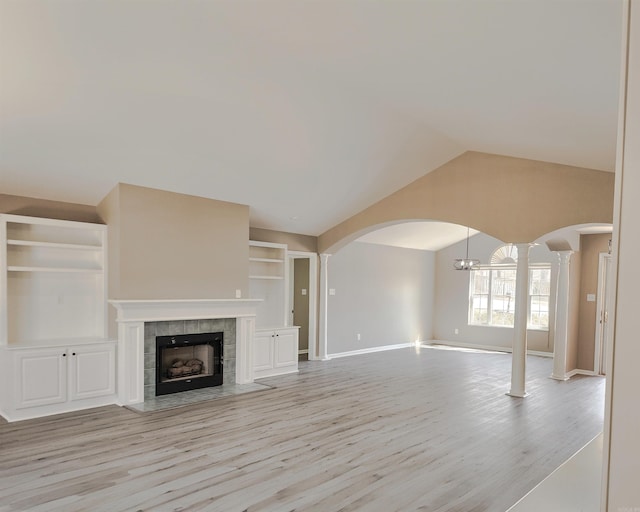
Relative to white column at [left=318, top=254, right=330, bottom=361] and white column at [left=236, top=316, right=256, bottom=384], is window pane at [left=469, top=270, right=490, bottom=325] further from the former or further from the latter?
white column at [left=236, top=316, right=256, bottom=384]

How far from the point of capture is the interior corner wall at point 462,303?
10578 mm

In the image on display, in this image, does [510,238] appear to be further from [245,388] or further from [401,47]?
[245,388]

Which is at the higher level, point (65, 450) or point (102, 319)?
point (102, 319)

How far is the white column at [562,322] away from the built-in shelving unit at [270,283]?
4.71 meters

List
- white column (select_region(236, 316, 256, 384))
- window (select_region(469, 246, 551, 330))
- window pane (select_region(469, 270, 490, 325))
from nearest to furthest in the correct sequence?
white column (select_region(236, 316, 256, 384)) < window (select_region(469, 246, 551, 330)) < window pane (select_region(469, 270, 490, 325))

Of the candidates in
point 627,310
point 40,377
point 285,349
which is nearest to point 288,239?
point 285,349

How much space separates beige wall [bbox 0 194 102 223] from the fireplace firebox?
1882 millimetres

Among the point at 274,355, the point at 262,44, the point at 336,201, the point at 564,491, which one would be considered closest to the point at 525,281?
the point at 336,201

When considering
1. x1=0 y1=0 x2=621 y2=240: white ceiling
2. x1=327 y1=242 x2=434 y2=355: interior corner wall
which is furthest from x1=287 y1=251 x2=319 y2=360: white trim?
x1=0 y1=0 x2=621 y2=240: white ceiling

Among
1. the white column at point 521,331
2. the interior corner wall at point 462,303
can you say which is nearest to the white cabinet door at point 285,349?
the white column at point 521,331

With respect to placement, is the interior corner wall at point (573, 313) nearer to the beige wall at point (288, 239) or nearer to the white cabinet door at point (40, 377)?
the beige wall at point (288, 239)

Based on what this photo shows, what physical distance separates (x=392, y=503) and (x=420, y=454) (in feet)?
3.27

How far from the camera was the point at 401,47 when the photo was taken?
3332 mm

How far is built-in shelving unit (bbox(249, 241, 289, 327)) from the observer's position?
7875mm
